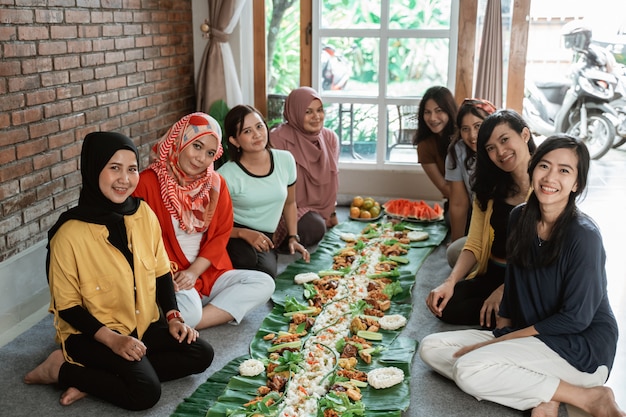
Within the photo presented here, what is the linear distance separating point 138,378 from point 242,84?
3.15 m

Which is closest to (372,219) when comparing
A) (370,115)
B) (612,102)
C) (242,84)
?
(370,115)

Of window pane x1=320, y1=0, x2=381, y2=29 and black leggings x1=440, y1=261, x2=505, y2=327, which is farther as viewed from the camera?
window pane x1=320, y1=0, x2=381, y2=29

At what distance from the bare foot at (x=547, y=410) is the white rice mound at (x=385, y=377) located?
48 cm

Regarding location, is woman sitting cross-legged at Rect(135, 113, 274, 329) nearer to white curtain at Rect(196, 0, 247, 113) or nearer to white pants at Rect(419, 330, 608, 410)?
white pants at Rect(419, 330, 608, 410)

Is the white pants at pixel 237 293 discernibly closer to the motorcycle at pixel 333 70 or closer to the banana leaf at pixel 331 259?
the banana leaf at pixel 331 259

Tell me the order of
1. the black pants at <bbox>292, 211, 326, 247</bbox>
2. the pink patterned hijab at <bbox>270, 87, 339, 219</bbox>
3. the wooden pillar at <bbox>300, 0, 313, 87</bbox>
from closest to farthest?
the black pants at <bbox>292, 211, 326, 247</bbox>
the pink patterned hijab at <bbox>270, 87, 339, 219</bbox>
the wooden pillar at <bbox>300, 0, 313, 87</bbox>

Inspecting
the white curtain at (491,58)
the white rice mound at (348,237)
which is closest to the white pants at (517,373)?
the white rice mound at (348,237)

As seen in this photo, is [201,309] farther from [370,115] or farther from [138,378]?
[370,115]

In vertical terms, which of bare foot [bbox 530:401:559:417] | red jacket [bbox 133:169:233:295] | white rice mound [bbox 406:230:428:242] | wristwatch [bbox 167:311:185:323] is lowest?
bare foot [bbox 530:401:559:417]

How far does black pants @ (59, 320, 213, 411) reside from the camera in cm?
240

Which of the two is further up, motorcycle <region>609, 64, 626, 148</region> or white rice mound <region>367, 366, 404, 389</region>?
motorcycle <region>609, 64, 626, 148</region>

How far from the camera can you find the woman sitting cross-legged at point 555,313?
2.30 meters

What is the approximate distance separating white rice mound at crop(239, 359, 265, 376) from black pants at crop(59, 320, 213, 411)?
0.20 meters

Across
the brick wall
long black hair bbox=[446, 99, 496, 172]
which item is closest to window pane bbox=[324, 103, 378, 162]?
the brick wall
